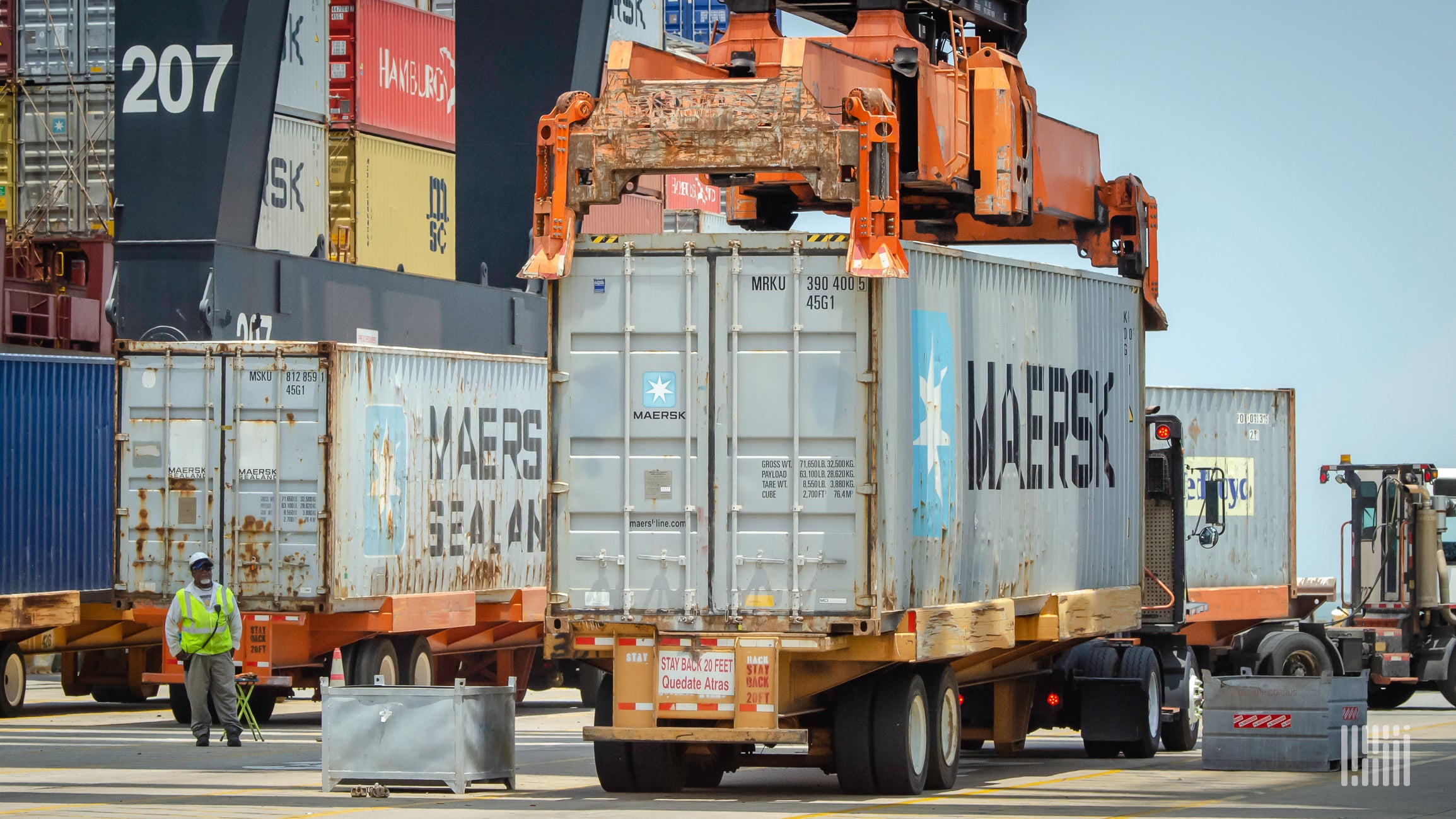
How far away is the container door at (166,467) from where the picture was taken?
65.9 ft

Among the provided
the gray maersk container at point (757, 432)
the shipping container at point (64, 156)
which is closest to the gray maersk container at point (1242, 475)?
the gray maersk container at point (757, 432)

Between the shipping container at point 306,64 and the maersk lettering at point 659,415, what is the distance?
27138 millimetres

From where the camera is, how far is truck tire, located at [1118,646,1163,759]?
58.9 feet

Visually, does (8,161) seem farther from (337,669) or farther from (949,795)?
(949,795)

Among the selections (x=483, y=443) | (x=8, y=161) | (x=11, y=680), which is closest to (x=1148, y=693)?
(x=483, y=443)

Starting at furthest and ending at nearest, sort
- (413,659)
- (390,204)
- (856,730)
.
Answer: (390,204) < (413,659) < (856,730)

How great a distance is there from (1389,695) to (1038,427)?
452 inches

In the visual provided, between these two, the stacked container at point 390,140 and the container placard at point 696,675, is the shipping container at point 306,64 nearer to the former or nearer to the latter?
the stacked container at point 390,140

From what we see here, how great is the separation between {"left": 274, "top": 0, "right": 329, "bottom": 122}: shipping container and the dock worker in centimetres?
2258

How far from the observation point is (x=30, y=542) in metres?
22.6

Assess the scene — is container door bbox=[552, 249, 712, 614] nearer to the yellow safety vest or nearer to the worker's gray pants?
the yellow safety vest

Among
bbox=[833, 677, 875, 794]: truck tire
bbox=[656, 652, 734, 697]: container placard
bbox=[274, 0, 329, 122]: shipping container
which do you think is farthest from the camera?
bbox=[274, 0, 329, 122]: shipping container

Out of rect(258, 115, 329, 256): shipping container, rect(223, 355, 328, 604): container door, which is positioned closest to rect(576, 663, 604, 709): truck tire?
rect(223, 355, 328, 604): container door

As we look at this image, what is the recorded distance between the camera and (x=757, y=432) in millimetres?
14039
